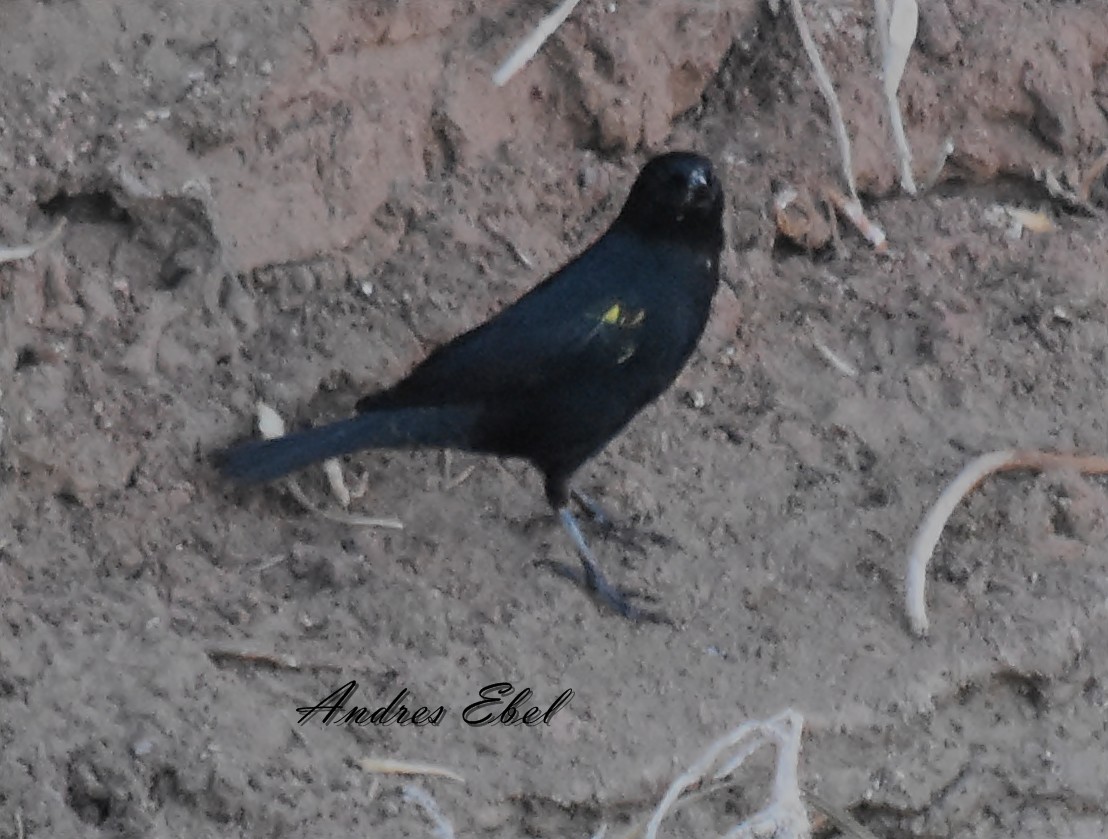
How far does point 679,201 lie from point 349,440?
95 centimetres

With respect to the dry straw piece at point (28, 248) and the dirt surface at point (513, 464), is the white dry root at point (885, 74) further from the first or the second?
the dry straw piece at point (28, 248)

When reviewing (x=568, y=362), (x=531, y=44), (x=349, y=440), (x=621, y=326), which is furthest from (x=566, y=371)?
(x=531, y=44)

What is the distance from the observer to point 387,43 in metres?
4.55

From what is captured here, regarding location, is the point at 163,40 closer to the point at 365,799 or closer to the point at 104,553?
the point at 104,553

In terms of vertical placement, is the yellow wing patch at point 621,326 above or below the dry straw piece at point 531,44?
below

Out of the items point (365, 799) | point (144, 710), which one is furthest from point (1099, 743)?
point (144, 710)

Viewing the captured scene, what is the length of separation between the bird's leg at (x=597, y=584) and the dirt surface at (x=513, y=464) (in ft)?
0.15

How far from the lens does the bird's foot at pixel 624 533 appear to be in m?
4.04

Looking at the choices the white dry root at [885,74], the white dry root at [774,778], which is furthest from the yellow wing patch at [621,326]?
the white dry root at [885,74]

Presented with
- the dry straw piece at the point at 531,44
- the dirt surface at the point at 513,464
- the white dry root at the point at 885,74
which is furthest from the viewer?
the white dry root at the point at 885,74

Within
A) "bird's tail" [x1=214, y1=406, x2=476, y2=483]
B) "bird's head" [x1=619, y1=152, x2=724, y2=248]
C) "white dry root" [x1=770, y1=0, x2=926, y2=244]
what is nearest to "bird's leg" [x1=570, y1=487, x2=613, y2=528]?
"bird's tail" [x1=214, y1=406, x2=476, y2=483]

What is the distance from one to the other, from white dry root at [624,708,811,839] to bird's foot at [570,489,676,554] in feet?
2.14

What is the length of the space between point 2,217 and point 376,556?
1.16 metres

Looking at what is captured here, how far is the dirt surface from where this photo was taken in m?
3.40
